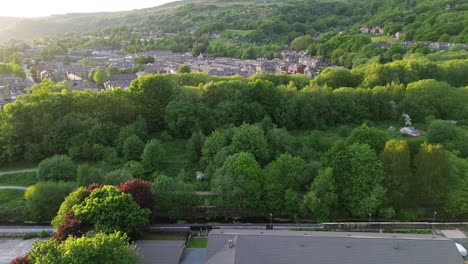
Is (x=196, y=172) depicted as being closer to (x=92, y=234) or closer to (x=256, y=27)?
(x=92, y=234)

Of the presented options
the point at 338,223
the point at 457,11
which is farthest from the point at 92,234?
the point at 457,11

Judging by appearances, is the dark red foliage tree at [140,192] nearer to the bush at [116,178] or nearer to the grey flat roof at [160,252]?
the grey flat roof at [160,252]

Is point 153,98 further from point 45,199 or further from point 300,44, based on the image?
point 300,44

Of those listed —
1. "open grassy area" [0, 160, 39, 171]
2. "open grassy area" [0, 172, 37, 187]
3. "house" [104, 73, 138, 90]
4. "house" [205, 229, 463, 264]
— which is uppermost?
"house" [104, 73, 138, 90]

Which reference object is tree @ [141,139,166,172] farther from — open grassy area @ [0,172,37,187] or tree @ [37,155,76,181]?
open grassy area @ [0,172,37,187]

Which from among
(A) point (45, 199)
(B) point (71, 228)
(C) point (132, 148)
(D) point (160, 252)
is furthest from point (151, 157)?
(D) point (160, 252)

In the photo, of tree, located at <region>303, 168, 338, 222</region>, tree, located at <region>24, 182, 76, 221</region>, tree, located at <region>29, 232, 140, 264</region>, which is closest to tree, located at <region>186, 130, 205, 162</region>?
tree, located at <region>24, 182, 76, 221</region>
